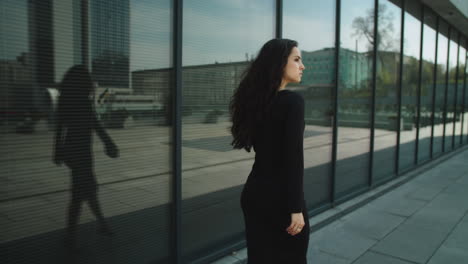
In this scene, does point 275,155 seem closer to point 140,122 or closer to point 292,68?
point 292,68

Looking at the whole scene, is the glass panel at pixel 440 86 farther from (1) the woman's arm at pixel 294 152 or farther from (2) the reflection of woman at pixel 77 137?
(2) the reflection of woman at pixel 77 137

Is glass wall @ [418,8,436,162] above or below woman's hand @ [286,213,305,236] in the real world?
above

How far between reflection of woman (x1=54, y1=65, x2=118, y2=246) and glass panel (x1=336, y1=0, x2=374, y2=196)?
4.10 meters

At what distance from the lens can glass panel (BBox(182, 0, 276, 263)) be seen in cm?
344

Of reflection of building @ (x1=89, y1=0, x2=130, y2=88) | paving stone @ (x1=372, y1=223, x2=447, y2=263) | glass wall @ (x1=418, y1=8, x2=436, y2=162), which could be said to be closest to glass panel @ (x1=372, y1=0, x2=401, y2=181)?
glass wall @ (x1=418, y1=8, x2=436, y2=162)

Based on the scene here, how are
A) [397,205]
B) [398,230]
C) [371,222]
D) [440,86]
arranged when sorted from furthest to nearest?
[440,86]
[397,205]
[371,222]
[398,230]

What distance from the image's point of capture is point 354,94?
6266 mm

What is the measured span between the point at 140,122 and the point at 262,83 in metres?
1.36

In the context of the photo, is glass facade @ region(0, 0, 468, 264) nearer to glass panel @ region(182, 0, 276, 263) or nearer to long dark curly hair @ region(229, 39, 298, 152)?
glass panel @ region(182, 0, 276, 263)

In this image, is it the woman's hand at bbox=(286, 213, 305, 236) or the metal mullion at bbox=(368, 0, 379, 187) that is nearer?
the woman's hand at bbox=(286, 213, 305, 236)

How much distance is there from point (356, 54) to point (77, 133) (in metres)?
5.01

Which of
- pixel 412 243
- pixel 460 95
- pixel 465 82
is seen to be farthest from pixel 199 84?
pixel 465 82

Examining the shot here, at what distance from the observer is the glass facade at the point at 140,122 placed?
2393mm

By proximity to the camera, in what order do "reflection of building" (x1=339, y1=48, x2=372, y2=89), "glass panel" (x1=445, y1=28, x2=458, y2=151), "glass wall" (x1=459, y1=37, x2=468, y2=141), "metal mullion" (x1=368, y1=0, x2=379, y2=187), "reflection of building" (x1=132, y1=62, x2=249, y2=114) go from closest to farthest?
"reflection of building" (x1=132, y1=62, x2=249, y2=114) → "reflection of building" (x1=339, y1=48, x2=372, y2=89) → "metal mullion" (x1=368, y1=0, x2=379, y2=187) → "glass panel" (x1=445, y1=28, x2=458, y2=151) → "glass wall" (x1=459, y1=37, x2=468, y2=141)
